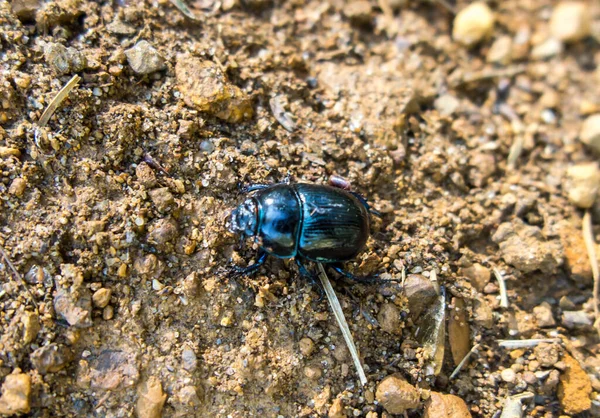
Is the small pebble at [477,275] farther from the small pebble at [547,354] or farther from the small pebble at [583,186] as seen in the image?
the small pebble at [583,186]

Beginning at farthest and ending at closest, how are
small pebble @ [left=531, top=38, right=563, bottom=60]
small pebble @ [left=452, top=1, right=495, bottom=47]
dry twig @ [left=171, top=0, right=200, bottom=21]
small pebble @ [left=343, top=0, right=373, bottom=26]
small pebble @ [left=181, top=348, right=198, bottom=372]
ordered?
small pebble @ [left=531, top=38, right=563, bottom=60] → small pebble @ [left=452, top=1, right=495, bottom=47] → small pebble @ [left=343, top=0, right=373, bottom=26] → dry twig @ [left=171, top=0, right=200, bottom=21] → small pebble @ [left=181, top=348, right=198, bottom=372]

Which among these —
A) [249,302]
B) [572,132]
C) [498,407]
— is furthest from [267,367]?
[572,132]

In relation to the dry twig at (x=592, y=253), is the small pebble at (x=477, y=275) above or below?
below

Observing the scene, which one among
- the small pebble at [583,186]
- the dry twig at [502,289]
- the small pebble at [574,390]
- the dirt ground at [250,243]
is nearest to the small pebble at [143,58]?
the dirt ground at [250,243]

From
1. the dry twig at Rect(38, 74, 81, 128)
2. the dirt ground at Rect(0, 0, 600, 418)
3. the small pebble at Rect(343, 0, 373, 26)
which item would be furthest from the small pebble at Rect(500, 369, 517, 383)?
the dry twig at Rect(38, 74, 81, 128)

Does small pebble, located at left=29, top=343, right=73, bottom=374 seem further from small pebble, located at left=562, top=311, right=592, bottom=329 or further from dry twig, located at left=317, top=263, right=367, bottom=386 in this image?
small pebble, located at left=562, top=311, right=592, bottom=329

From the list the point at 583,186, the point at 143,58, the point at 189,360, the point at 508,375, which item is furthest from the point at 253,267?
the point at 583,186
